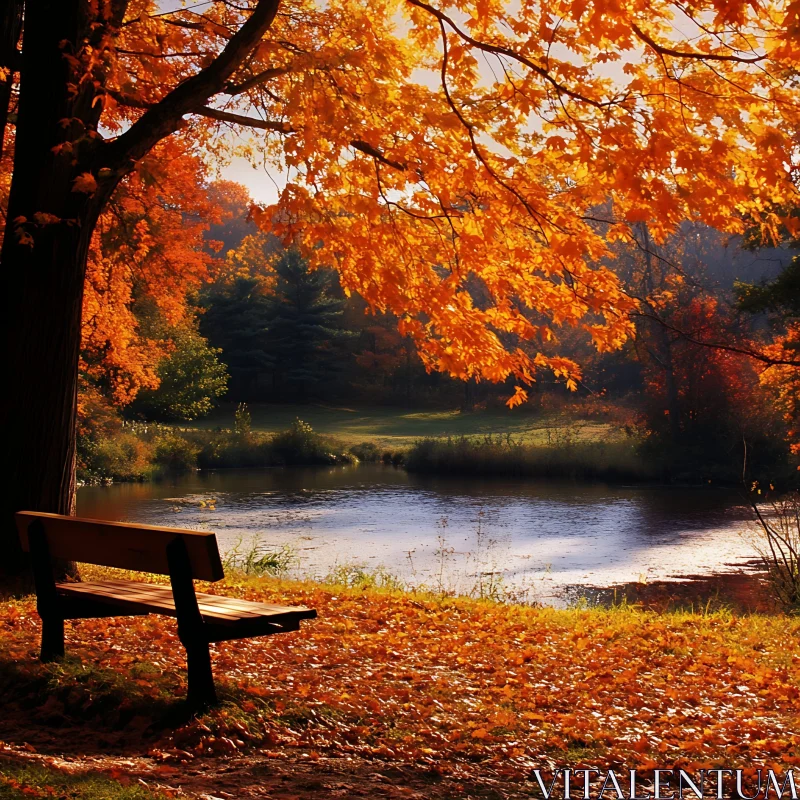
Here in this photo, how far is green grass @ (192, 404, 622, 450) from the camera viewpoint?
127 feet

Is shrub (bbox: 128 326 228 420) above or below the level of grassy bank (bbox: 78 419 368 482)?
above

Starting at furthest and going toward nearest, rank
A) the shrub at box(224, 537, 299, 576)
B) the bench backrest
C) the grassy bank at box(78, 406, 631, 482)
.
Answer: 1. the grassy bank at box(78, 406, 631, 482)
2. the shrub at box(224, 537, 299, 576)
3. the bench backrest

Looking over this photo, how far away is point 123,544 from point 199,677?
75cm

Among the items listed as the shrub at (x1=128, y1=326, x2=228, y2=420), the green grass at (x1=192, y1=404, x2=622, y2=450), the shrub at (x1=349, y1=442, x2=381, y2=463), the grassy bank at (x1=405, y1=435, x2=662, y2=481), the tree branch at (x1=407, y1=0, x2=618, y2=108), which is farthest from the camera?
the green grass at (x1=192, y1=404, x2=622, y2=450)

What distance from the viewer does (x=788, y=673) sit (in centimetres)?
633

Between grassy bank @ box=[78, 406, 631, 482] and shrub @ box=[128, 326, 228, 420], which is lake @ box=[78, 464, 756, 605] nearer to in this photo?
grassy bank @ box=[78, 406, 631, 482]

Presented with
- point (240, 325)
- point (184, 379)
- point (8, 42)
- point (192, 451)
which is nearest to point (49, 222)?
point (8, 42)

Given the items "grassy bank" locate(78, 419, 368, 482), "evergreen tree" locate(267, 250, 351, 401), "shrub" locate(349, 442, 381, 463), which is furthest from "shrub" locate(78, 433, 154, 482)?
"evergreen tree" locate(267, 250, 351, 401)

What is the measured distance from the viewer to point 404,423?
48.2m

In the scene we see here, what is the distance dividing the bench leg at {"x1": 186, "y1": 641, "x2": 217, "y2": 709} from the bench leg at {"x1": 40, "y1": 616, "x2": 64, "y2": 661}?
1.08m

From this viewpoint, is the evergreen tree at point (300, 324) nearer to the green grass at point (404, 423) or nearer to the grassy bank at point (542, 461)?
the green grass at point (404, 423)

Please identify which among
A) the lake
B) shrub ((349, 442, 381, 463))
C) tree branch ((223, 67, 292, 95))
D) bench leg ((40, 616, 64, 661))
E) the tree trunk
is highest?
tree branch ((223, 67, 292, 95))

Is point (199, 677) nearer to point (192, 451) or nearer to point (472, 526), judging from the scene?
point (472, 526)

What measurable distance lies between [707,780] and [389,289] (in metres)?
4.64
